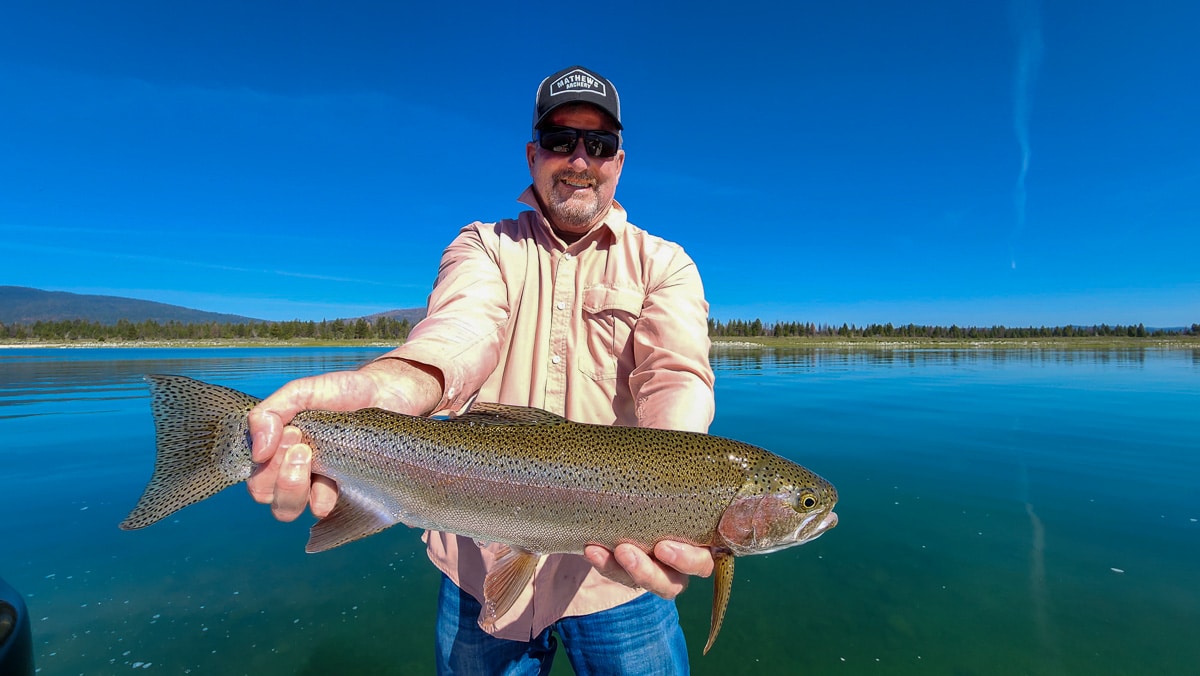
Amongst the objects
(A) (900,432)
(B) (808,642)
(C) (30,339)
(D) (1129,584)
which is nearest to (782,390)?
(A) (900,432)

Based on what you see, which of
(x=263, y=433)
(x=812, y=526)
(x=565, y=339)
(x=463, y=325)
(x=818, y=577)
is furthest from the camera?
(x=818, y=577)

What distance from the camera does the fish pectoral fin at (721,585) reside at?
296 centimetres

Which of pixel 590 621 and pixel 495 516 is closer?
pixel 495 516

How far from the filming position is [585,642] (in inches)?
136

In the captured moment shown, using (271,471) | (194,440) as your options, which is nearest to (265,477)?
(271,471)

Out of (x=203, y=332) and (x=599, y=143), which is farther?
(x=203, y=332)

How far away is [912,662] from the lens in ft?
18.0

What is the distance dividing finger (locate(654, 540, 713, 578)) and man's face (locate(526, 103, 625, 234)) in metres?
2.17

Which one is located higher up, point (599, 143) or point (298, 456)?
point (599, 143)

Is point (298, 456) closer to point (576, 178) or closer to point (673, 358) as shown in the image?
point (673, 358)

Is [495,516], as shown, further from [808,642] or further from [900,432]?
[900,432]

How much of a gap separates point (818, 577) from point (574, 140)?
6336 mm

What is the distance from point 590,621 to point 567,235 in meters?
2.54

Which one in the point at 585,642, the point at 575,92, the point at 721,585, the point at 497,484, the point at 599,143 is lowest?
the point at 585,642
